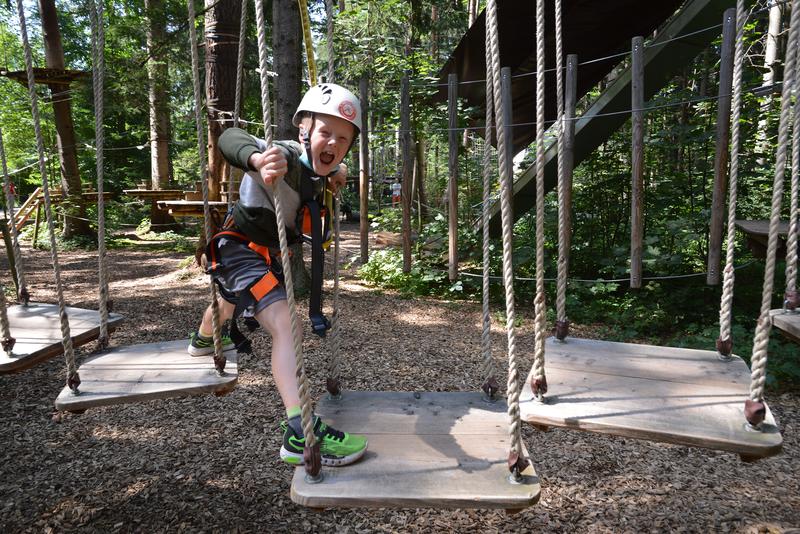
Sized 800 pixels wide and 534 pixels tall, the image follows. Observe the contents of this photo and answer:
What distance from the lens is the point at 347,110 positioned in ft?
5.96

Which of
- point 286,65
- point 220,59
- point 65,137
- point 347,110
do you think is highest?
point 220,59

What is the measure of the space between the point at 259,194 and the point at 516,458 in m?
1.26

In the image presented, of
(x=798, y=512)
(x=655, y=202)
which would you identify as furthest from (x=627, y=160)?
(x=798, y=512)

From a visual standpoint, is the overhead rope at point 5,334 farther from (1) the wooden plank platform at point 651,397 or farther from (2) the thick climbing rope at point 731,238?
(2) the thick climbing rope at point 731,238

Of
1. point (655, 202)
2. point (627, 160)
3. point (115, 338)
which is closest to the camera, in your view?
point (115, 338)

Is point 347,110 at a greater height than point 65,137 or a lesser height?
lesser

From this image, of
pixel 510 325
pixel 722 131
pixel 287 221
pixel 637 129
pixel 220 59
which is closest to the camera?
pixel 510 325

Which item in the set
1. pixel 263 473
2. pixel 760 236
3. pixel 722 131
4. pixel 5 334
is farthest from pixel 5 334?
pixel 760 236

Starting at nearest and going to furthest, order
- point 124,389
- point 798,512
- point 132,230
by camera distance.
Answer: point 124,389, point 798,512, point 132,230

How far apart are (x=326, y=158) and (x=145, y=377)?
1056mm

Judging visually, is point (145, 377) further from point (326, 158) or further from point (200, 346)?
point (326, 158)

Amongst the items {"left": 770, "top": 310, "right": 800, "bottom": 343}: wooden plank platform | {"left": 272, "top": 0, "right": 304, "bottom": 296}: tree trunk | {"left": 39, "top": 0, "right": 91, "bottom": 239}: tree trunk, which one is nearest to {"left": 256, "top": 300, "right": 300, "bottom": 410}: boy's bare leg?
{"left": 770, "top": 310, "right": 800, "bottom": 343}: wooden plank platform

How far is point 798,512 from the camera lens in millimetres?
2404

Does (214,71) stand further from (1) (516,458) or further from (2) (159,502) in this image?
(1) (516,458)
